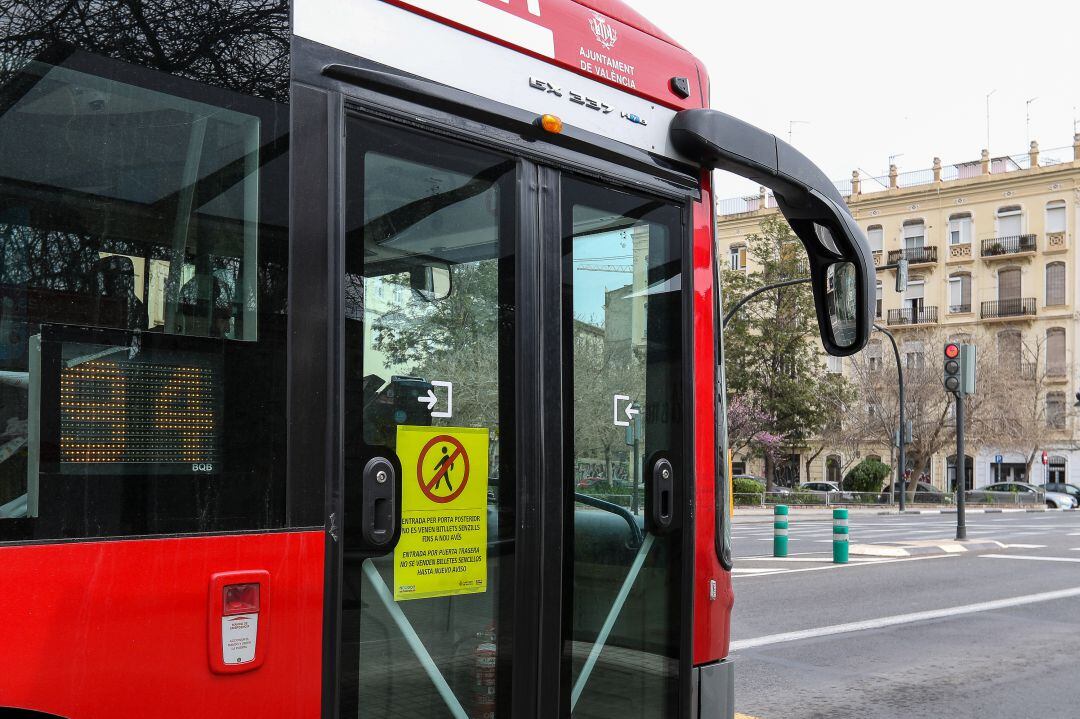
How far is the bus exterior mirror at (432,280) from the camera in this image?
274 cm

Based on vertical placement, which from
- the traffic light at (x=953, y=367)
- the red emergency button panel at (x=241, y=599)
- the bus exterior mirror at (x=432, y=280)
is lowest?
the red emergency button panel at (x=241, y=599)

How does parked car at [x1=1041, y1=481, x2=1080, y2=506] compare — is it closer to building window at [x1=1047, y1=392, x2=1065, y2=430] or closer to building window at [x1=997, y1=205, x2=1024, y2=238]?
building window at [x1=1047, y1=392, x2=1065, y2=430]

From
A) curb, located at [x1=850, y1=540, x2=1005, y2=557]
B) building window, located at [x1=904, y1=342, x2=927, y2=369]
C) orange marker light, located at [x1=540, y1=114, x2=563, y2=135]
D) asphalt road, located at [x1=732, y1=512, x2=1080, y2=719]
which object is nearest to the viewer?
orange marker light, located at [x1=540, y1=114, x2=563, y2=135]

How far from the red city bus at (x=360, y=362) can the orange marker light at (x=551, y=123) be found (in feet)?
0.04

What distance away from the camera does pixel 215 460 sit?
7.37 ft

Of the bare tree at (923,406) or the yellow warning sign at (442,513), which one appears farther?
the bare tree at (923,406)

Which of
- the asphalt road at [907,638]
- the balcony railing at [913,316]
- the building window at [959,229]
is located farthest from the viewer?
the balcony railing at [913,316]

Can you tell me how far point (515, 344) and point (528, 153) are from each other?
565 millimetres

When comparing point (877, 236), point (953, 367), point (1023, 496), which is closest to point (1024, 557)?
point (953, 367)

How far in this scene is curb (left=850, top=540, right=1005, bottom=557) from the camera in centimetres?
1734

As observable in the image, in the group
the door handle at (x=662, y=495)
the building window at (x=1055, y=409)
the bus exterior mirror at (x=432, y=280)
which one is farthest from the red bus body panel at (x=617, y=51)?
the building window at (x=1055, y=409)

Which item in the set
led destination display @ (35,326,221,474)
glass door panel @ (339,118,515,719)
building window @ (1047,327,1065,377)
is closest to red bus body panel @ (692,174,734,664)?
glass door panel @ (339,118,515,719)

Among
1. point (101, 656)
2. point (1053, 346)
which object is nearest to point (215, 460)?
point (101, 656)

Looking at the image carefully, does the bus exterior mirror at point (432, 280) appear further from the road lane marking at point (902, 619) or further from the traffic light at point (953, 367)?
the traffic light at point (953, 367)
